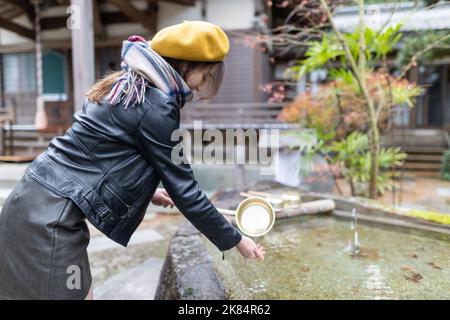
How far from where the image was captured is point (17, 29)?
10078mm

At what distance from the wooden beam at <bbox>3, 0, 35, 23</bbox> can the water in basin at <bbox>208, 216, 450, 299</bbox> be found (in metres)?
10.2

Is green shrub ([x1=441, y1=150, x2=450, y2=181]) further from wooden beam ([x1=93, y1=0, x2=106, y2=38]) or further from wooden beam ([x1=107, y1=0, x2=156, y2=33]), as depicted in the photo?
wooden beam ([x1=93, y1=0, x2=106, y2=38])

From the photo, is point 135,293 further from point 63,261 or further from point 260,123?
point 260,123

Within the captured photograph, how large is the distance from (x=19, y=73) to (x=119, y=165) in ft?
40.7

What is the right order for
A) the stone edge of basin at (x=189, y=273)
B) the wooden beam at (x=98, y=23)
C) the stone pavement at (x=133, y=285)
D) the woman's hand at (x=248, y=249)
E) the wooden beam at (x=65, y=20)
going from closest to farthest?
the woman's hand at (x=248, y=249)
the stone edge of basin at (x=189, y=273)
the stone pavement at (x=133, y=285)
the wooden beam at (x=98, y=23)
the wooden beam at (x=65, y=20)

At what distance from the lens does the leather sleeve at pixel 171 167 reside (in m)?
1.27

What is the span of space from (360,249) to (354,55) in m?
2.63

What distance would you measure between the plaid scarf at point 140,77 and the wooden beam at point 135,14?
306 inches

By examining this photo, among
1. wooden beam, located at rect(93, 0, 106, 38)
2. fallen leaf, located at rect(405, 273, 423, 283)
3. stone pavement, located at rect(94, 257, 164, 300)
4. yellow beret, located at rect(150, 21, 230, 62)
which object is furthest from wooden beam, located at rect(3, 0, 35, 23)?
fallen leaf, located at rect(405, 273, 423, 283)

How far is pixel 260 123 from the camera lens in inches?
345

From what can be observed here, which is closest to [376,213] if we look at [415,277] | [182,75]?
[415,277]

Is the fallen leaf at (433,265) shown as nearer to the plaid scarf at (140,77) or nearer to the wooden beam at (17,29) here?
the plaid scarf at (140,77)

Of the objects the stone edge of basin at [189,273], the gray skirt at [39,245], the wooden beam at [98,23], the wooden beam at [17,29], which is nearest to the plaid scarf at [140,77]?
the gray skirt at [39,245]

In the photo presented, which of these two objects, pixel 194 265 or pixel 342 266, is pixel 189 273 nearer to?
pixel 194 265
